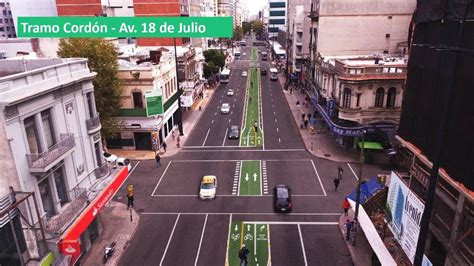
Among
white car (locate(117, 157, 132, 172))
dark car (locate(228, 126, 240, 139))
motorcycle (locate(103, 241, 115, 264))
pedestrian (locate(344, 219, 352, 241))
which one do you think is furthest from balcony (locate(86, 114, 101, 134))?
dark car (locate(228, 126, 240, 139))

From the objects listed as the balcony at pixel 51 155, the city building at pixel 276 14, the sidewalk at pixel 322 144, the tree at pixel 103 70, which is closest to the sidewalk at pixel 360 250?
the sidewalk at pixel 322 144

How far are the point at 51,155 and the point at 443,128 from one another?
766 inches

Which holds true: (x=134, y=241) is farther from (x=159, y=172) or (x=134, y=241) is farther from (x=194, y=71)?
(x=194, y=71)

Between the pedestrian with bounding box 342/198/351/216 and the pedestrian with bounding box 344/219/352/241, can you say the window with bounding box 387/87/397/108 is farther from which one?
the pedestrian with bounding box 344/219/352/241

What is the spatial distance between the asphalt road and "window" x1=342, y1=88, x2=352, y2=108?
7034mm

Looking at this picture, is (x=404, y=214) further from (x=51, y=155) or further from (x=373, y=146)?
(x=373, y=146)

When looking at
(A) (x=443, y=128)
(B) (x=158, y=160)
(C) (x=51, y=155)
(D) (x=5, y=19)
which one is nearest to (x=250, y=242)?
(C) (x=51, y=155)

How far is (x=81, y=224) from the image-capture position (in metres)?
21.0

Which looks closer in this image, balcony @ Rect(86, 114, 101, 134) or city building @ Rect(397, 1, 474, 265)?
city building @ Rect(397, 1, 474, 265)

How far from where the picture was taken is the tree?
36031 mm

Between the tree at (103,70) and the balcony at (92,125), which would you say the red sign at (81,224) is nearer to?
the balcony at (92,125)

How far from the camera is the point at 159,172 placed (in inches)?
1502

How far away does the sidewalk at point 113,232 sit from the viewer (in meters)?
24.0

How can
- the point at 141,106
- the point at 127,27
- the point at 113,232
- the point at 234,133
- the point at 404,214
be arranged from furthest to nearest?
1. the point at 234,133
2. the point at 141,106
3. the point at 113,232
4. the point at 404,214
5. the point at 127,27
